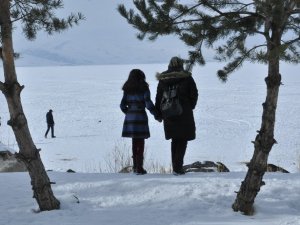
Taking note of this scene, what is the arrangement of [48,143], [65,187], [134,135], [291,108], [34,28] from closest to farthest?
[34,28] < [65,187] < [134,135] < [48,143] < [291,108]

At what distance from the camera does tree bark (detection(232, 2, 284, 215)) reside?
497cm

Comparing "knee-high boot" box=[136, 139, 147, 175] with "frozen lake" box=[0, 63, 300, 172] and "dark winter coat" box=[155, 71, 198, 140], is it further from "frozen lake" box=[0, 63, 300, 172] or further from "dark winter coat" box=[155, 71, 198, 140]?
"frozen lake" box=[0, 63, 300, 172]

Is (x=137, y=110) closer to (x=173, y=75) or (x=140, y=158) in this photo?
(x=140, y=158)

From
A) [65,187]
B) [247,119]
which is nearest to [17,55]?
[65,187]

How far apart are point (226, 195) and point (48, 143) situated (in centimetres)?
1297

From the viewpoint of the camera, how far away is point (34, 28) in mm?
5703

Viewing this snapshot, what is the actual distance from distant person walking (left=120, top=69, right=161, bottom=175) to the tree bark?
6.43 ft

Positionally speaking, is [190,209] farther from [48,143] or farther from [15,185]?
[48,143]

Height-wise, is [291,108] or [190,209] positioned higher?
[291,108]

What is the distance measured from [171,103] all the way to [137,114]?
1.87 feet

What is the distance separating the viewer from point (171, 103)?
6.75 meters

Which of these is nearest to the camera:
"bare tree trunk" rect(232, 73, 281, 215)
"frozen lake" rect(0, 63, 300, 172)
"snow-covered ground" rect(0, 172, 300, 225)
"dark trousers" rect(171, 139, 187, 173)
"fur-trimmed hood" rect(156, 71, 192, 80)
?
"bare tree trunk" rect(232, 73, 281, 215)

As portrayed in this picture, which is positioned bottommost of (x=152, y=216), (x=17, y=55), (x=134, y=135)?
(x=152, y=216)

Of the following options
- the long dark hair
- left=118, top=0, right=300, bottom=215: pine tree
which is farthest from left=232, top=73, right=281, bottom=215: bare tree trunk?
the long dark hair
